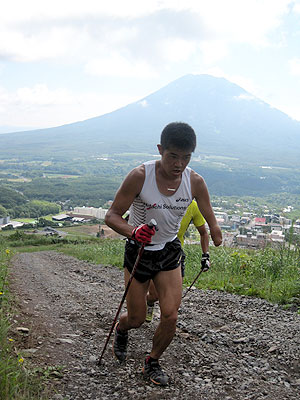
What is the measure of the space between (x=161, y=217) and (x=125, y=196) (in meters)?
0.40

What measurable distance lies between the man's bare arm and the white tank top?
56 mm

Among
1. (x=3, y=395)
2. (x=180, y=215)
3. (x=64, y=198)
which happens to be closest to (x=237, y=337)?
(x=180, y=215)

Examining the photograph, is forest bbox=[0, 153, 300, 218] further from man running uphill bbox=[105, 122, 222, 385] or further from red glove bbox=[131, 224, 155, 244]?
red glove bbox=[131, 224, 155, 244]

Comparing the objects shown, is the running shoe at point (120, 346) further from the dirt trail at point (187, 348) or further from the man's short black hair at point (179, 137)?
the man's short black hair at point (179, 137)

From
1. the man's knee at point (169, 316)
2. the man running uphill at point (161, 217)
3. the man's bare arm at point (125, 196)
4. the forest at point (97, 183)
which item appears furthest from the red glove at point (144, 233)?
the forest at point (97, 183)

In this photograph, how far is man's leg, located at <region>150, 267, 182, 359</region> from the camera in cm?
381

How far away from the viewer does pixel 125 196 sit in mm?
3824

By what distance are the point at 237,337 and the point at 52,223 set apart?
55.1m

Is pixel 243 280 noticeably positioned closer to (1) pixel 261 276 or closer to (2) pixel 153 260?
(1) pixel 261 276

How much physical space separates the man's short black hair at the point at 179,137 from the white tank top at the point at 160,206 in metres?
0.29

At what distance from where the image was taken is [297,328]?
527 cm

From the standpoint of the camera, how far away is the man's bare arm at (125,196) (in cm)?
380

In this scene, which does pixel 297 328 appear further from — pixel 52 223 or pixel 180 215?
pixel 52 223

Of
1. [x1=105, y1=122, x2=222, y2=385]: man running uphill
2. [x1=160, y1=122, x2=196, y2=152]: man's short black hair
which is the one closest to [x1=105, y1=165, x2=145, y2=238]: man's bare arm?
[x1=105, y1=122, x2=222, y2=385]: man running uphill
